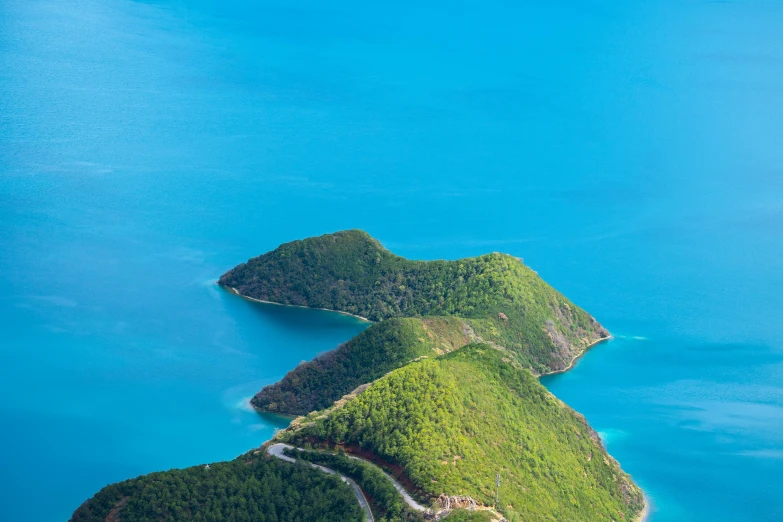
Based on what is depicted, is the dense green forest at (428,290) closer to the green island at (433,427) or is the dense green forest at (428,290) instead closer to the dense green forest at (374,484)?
the green island at (433,427)

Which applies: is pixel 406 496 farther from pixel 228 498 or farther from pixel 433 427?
pixel 228 498

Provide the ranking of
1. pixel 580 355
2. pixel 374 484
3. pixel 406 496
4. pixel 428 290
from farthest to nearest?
pixel 428 290
pixel 580 355
pixel 374 484
pixel 406 496

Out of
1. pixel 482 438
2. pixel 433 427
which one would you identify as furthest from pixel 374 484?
pixel 482 438

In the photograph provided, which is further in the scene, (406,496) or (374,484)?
(374,484)

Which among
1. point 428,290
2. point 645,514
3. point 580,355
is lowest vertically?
point 645,514

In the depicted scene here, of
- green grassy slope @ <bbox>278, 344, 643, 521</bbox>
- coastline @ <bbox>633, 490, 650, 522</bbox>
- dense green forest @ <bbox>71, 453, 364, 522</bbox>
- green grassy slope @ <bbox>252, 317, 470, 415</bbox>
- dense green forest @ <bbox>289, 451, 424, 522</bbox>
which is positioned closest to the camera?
dense green forest @ <bbox>289, 451, 424, 522</bbox>

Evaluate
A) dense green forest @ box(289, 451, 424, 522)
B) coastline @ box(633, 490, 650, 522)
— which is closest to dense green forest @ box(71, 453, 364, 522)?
dense green forest @ box(289, 451, 424, 522)

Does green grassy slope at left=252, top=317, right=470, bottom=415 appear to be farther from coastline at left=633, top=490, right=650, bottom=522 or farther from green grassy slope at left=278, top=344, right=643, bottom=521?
coastline at left=633, top=490, right=650, bottom=522
